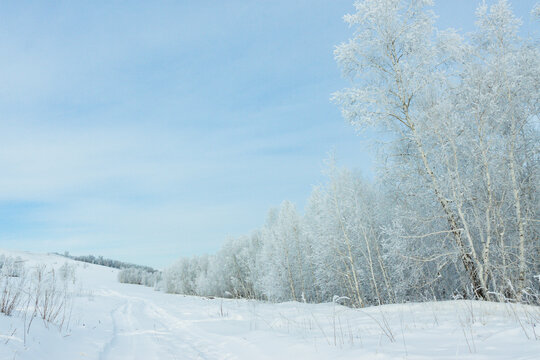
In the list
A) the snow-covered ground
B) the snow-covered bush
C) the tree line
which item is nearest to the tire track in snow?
the snow-covered ground

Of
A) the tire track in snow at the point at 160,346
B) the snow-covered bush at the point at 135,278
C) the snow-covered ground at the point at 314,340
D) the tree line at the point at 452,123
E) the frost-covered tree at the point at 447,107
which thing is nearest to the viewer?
the snow-covered ground at the point at 314,340

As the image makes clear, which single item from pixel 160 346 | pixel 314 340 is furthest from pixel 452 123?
pixel 160 346

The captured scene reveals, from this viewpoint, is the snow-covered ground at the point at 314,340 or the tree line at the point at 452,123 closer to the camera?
the snow-covered ground at the point at 314,340

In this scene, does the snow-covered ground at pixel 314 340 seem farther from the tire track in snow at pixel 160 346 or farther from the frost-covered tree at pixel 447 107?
the frost-covered tree at pixel 447 107

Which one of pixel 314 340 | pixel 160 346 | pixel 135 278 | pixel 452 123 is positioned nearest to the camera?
pixel 314 340

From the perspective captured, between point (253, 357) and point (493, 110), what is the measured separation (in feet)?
31.8

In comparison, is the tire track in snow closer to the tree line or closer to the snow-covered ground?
the snow-covered ground

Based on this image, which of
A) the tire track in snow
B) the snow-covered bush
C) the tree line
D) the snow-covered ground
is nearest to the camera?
the snow-covered ground

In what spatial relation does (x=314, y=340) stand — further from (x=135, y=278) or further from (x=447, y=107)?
(x=135, y=278)

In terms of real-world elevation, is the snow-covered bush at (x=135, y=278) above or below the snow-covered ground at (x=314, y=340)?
above

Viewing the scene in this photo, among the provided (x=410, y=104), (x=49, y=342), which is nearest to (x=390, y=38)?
(x=410, y=104)

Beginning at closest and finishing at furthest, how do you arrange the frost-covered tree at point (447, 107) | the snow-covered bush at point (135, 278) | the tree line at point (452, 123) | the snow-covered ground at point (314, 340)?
the snow-covered ground at point (314, 340) < the tree line at point (452, 123) < the frost-covered tree at point (447, 107) < the snow-covered bush at point (135, 278)

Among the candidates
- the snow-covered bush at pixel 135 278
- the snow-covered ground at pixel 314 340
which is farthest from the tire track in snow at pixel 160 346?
the snow-covered bush at pixel 135 278

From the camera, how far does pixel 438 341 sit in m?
3.81
